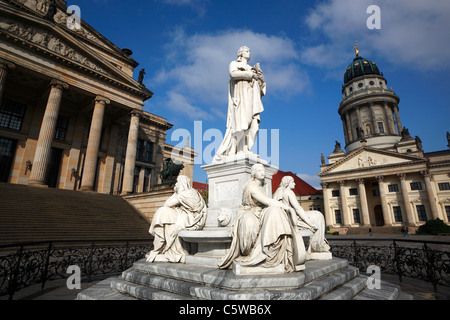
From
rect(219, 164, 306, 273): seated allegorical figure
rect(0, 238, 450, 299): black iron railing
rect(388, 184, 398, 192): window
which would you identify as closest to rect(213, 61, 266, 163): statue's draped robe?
rect(219, 164, 306, 273): seated allegorical figure

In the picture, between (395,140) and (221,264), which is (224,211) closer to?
(221,264)

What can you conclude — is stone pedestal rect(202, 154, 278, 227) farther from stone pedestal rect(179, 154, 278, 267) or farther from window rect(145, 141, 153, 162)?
window rect(145, 141, 153, 162)

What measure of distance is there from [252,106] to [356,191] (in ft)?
156

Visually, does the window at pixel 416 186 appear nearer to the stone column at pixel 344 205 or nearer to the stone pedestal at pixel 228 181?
the stone column at pixel 344 205

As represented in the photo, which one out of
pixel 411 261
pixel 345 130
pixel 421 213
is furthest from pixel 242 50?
pixel 345 130

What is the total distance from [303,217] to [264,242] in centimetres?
175

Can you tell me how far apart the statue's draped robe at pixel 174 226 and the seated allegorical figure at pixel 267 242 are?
1.06m

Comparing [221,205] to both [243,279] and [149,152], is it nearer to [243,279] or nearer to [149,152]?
[243,279]

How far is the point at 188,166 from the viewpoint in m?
39.0

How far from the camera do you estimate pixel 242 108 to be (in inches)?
190

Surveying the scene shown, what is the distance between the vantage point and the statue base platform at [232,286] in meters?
2.37

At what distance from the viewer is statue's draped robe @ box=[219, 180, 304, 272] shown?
2748 millimetres

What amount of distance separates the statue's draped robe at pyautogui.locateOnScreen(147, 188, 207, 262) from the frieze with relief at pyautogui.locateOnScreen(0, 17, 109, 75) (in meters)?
22.8

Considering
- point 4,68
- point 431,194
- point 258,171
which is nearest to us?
point 258,171
